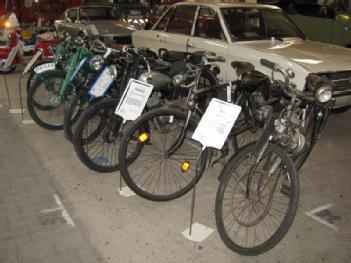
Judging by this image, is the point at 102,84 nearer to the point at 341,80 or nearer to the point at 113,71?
the point at 113,71

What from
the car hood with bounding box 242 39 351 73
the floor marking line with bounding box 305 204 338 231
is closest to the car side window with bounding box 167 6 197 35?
the car hood with bounding box 242 39 351 73

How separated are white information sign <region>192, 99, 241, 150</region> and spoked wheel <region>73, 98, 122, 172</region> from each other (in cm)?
113

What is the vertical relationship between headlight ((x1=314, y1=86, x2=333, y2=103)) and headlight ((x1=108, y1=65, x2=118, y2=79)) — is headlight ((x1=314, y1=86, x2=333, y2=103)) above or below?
above

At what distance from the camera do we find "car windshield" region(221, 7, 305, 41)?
5.51 metres

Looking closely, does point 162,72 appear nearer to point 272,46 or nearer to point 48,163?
point 48,163

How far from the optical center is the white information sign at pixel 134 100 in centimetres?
336

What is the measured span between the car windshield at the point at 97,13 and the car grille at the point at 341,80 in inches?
287

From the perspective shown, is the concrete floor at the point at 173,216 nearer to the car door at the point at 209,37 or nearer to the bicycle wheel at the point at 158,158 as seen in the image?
the bicycle wheel at the point at 158,158

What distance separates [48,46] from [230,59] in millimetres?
3010

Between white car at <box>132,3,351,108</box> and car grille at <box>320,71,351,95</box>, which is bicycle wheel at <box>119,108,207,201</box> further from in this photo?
car grille at <box>320,71,351,95</box>

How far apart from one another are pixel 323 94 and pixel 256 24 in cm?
338

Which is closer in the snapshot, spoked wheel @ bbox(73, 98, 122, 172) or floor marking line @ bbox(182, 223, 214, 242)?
floor marking line @ bbox(182, 223, 214, 242)

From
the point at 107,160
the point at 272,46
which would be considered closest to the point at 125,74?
the point at 107,160

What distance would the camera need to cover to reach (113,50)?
410 centimetres
